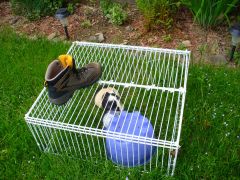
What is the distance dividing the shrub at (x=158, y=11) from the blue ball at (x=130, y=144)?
1406 mm

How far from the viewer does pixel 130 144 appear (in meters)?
2.26

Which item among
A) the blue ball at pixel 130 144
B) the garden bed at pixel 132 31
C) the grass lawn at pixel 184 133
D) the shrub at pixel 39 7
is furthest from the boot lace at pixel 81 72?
the shrub at pixel 39 7

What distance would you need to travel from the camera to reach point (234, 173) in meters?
2.36

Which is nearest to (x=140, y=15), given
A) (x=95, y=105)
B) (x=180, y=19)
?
(x=180, y=19)

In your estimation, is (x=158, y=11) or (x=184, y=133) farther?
(x=158, y=11)

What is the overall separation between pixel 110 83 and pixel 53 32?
146 centimetres

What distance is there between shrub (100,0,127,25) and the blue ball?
1634 millimetres

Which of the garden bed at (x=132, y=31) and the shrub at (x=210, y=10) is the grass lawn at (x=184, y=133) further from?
the shrub at (x=210, y=10)

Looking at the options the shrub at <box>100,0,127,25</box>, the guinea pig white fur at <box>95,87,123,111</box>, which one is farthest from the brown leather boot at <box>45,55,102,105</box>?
the shrub at <box>100,0,127,25</box>

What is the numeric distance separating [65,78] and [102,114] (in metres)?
0.39

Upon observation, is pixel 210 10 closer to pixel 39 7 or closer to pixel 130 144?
pixel 130 144

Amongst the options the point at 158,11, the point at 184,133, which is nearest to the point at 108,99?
the point at 184,133

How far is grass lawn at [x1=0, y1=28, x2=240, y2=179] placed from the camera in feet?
7.86

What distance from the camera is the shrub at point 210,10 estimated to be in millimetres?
3309
